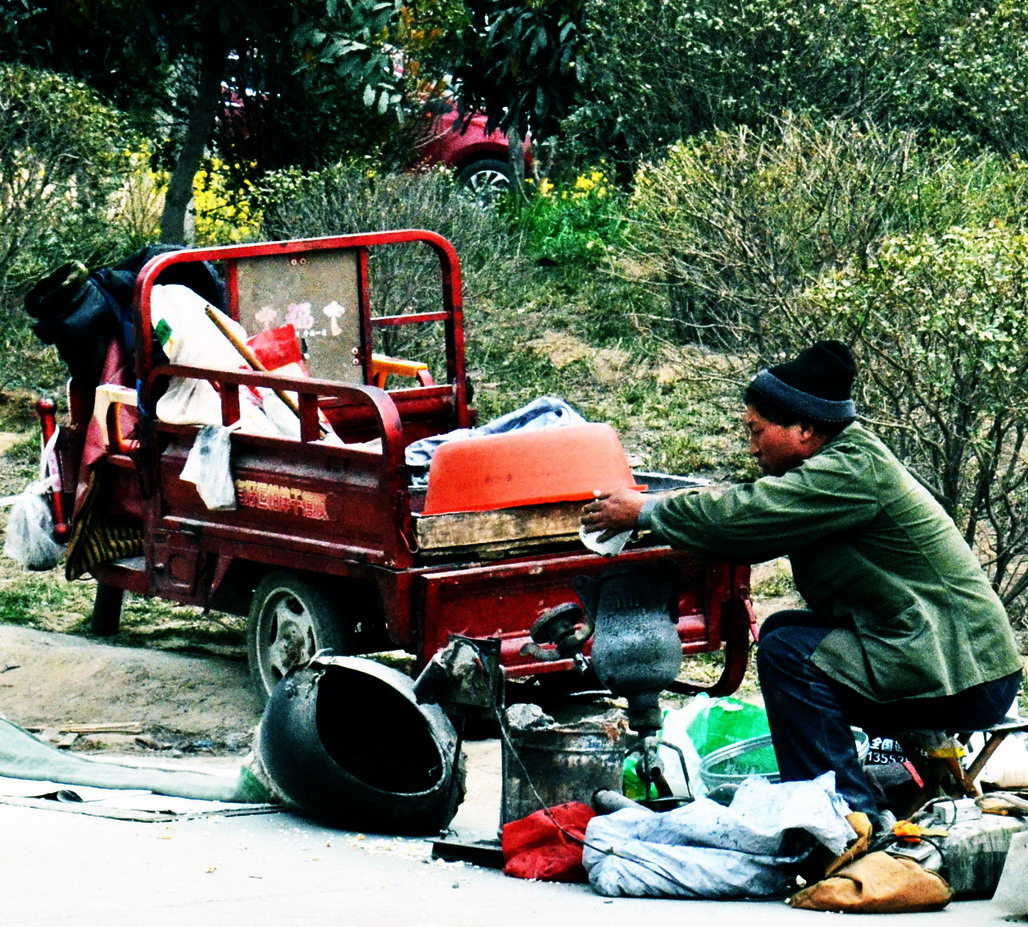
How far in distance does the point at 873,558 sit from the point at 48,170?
896 centimetres

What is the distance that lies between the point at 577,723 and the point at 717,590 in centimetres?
196

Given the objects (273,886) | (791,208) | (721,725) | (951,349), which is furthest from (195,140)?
(273,886)

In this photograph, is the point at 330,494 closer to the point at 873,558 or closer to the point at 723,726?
the point at 723,726

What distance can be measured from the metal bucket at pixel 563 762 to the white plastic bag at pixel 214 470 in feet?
7.35

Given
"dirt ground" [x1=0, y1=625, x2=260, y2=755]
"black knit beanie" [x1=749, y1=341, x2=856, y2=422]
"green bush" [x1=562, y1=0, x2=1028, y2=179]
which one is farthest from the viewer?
"green bush" [x1=562, y1=0, x2=1028, y2=179]

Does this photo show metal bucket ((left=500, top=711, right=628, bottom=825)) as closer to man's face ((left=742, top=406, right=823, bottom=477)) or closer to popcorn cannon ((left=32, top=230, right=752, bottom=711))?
popcorn cannon ((left=32, top=230, right=752, bottom=711))

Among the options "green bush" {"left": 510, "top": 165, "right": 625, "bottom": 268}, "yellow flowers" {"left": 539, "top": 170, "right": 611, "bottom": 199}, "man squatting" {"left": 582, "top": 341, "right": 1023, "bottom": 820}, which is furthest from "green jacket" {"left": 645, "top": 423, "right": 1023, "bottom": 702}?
"yellow flowers" {"left": 539, "top": 170, "right": 611, "bottom": 199}

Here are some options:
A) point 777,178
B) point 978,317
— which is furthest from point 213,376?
point 777,178

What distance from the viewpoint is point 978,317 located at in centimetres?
783

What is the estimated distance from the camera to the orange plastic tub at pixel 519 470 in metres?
6.34

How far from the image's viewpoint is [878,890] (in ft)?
14.2

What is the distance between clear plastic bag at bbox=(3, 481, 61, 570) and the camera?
26.8ft

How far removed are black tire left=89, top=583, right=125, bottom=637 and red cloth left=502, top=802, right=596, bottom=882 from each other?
4.02 metres

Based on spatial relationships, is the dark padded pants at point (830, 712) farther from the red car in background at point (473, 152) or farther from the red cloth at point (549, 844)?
the red car in background at point (473, 152)
